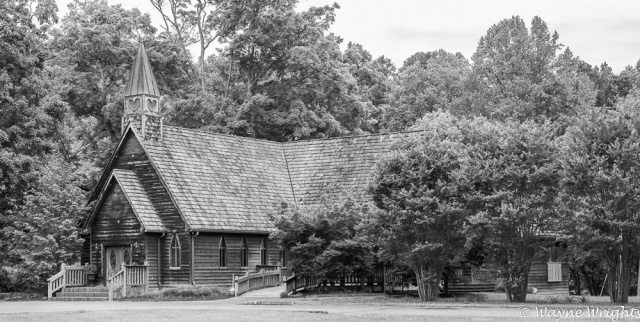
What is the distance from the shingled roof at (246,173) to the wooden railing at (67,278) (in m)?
4.36

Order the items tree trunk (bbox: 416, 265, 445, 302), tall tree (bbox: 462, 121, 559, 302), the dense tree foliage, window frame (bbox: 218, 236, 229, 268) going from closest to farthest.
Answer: tall tree (bbox: 462, 121, 559, 302)
tree trunk (bbox: 416, 265, 445, 302)
the dense tree foliage
window frame (bbox: 218, 236, 229, 268)

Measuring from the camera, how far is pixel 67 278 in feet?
153

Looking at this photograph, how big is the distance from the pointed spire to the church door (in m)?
8.13

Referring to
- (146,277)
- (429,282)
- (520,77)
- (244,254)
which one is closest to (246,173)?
(244,254)

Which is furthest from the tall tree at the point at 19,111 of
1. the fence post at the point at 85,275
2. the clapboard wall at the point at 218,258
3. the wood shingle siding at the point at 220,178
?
the clapboard wall at the point at 218,258

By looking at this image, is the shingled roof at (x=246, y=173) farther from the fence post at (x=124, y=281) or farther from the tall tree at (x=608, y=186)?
the tall tree at (x=608, y=186)

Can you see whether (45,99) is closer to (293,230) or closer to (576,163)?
(293,230)

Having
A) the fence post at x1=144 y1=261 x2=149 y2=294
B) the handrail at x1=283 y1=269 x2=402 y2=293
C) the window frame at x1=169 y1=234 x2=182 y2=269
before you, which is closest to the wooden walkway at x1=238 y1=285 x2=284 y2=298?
the handrail at x1=283 y1=269 x2=402 y2=293

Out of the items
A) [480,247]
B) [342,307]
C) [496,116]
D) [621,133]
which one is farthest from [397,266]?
[496,116]

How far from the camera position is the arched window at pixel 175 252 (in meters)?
46.8

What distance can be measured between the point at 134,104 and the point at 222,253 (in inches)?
359

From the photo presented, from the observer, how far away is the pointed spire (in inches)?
1972

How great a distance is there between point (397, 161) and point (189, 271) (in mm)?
13372

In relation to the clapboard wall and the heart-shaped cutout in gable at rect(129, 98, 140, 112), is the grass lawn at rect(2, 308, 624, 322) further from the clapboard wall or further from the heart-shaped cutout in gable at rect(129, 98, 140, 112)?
the heart-shaped cutout in gable at rect(129, 98, 140, 112)
